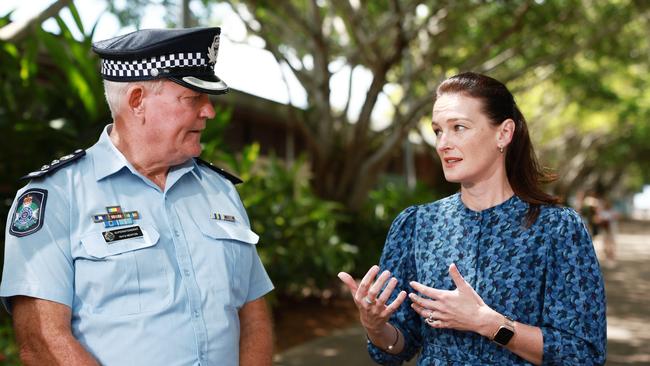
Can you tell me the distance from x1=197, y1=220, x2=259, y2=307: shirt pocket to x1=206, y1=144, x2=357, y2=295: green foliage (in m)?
5.16

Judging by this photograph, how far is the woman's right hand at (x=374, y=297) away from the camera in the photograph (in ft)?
7.71

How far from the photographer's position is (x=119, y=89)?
2.40 m

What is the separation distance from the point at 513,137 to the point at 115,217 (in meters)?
1.36

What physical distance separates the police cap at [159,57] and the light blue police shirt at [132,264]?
245 millimetres

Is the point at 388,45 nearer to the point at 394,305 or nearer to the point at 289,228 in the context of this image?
the point at 289,228

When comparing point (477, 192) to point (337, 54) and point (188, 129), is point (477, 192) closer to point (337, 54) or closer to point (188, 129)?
point (188, 129)

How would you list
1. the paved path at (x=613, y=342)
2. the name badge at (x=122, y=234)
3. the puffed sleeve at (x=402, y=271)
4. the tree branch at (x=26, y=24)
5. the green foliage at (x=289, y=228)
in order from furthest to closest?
1. the green foliage at (x=289, y=228)
2. the paved path at (x=613, y=342)
3. the tree branch at (x=26, y=24)
4. the puffed sleeve at (x=402, y=271)
5. the name badge at (x=122, y=234)

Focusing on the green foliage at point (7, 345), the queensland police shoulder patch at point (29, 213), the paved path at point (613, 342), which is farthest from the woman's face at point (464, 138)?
the paved path at point (613, 342)

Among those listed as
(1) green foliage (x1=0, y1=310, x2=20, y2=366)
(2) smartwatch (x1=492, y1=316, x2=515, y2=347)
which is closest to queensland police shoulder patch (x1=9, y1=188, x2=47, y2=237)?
(2) smartwatch (x1=492, y1=316, x2=515, y2=347)

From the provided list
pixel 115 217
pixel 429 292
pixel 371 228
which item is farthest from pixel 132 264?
pixel 371 228

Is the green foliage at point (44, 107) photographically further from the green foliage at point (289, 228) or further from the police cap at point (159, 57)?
the police cap at point (159, 57)

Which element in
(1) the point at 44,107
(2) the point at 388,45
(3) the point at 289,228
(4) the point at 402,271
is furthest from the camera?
(2) the point at 388,45

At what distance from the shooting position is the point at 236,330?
2.47 metres

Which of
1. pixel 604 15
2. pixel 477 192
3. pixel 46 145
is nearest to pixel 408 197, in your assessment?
pixel 604 15
